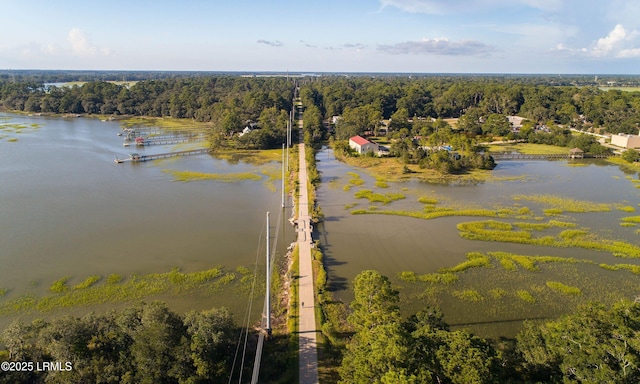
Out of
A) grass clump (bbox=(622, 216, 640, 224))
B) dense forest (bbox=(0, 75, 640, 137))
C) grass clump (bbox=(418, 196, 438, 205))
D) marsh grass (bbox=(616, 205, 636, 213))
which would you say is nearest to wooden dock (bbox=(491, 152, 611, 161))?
dense forest (bbox=(0, 75, 640, 137))

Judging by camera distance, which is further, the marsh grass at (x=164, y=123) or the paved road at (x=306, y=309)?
the marsh grass at (x=164, y=123)

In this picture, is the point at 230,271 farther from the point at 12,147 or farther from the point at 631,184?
the point at 12,147

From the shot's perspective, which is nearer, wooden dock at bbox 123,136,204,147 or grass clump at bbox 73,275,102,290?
grass clump at bbox 73,275,102,290

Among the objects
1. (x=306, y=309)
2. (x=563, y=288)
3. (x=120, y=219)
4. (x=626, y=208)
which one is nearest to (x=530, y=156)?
(x=626, y=208)

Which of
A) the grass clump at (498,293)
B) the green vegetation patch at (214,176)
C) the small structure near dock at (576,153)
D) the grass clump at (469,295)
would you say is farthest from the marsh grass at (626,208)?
the green vegetation patch at (214,176)

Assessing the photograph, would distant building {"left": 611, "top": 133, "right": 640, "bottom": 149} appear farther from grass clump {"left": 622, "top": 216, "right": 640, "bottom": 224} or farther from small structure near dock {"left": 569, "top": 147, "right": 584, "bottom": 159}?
grass clump {"left": 622, "top": 216, "right": 640, "bottom": 224}

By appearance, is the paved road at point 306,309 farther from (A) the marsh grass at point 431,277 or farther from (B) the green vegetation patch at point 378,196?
(B) the green vegetation patch at point 378,196
